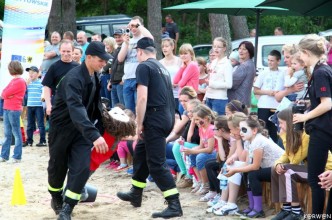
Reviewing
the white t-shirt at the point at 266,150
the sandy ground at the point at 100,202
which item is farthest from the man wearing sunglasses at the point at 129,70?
the white t-shirt at the point at 266,150

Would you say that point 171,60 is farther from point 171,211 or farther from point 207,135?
point 171,211

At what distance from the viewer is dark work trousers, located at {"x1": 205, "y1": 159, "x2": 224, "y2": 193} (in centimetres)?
854

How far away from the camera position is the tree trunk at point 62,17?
787 inches

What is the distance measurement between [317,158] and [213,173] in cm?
237

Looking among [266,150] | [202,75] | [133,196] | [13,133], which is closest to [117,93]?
[202,75]

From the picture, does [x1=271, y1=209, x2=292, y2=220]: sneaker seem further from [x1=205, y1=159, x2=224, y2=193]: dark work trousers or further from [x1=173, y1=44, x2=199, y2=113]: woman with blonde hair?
[x1=173, y1=44, x2=199, y2=113]: woman with blonde hair

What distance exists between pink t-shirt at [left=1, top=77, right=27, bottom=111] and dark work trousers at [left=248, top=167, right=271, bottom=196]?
527cm

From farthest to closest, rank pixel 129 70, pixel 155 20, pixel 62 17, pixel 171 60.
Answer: pixel 62 17 < pixel 155 20 < pixel 171 60 < pixel 129 70

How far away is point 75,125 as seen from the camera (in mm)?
7316

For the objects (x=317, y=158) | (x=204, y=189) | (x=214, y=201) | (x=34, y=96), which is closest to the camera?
(x=317, y=158)

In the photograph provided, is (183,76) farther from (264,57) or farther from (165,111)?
(264,57)

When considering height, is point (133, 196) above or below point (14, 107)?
below

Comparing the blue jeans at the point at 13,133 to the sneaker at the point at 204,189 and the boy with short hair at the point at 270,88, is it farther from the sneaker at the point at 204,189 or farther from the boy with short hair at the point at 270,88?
the boy with short hair at the point at 270,88

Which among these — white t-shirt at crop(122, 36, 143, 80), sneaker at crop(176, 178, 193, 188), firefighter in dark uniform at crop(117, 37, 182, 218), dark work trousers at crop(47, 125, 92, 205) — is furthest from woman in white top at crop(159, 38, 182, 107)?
dark work trousers at crop(47, 125, 92, 205)
